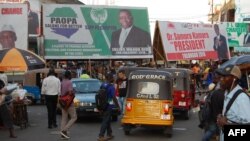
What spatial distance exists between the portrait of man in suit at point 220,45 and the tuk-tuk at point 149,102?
20.5 meters

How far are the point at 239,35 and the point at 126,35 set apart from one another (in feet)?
59.6

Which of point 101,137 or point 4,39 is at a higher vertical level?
point 4,39

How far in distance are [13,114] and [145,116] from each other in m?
4.00

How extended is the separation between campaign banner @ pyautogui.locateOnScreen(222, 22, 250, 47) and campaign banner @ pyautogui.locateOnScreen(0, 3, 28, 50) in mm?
22648

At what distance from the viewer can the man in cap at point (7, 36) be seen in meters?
28.3

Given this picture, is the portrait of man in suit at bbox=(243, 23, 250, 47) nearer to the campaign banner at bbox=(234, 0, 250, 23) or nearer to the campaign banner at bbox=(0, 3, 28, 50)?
the campaign banner at bbox=(234, 0, 250, 23)

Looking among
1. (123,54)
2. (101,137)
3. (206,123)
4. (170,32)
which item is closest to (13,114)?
(101,137)

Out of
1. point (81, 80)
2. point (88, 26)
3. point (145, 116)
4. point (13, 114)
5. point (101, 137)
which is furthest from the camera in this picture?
point (88, 26)

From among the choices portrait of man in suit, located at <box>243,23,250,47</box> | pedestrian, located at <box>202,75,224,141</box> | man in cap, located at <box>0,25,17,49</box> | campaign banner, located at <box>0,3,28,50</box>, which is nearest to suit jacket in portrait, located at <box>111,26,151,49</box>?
campaign banner, located at <box>0,3,28,50</box>

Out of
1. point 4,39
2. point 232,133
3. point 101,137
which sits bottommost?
point 101,137

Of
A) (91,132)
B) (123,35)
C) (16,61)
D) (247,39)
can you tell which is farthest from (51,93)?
(247,39)

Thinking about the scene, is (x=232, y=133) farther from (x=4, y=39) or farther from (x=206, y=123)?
(x=4, y=39)

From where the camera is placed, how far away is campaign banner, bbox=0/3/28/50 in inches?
1110

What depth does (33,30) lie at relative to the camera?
121 ft
